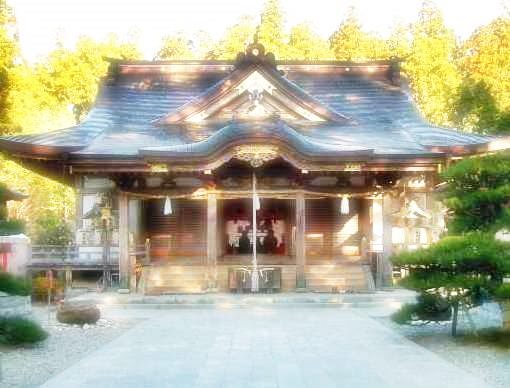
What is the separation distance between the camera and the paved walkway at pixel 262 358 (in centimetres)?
724

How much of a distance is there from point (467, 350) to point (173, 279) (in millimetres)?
9905

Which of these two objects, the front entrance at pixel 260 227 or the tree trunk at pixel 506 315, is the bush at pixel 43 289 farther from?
the tree trunk at pixel 506 315

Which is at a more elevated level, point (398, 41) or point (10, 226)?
point (398, 41)

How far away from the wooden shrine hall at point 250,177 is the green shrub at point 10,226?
8.73 meters

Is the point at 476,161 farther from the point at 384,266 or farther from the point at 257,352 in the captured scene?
the point at 384,266

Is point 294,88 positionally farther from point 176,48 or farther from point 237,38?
point 176,48

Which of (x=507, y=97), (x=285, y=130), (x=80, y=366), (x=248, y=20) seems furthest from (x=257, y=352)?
(x=248, y=20)

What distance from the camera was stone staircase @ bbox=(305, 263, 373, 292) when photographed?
678 inches

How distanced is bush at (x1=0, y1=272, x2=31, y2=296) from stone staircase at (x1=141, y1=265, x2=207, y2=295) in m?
9.08

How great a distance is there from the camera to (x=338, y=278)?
Result: 17.5 m

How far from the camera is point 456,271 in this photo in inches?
383

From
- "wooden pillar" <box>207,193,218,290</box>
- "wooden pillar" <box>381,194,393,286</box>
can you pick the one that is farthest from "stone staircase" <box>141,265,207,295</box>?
"wooden pillar" <box>381,194,393,286</box>

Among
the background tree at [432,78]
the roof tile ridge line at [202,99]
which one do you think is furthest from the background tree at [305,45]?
the roof tile ridge line at [202,99]

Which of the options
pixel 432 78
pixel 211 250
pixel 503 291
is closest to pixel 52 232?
pixel 211 250
